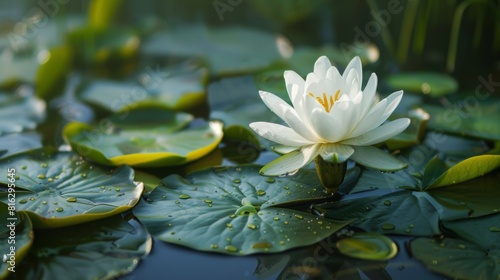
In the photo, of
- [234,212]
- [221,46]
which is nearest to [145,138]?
[234,212]

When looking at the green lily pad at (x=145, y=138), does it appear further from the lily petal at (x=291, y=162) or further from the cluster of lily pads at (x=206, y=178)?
the lily petal at (x=291, y=162)

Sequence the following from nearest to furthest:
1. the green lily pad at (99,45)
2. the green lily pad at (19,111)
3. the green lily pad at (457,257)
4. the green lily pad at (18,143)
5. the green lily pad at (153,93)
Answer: the green lily pad at (457,257) → the green lily pad at (18,143) → the green lily pad at (19,111) → the green lily pad at (153,93) → the green lily pad at (99,45)

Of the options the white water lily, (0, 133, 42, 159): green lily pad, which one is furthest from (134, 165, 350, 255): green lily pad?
(0, 133, 42, 159): green lily pad

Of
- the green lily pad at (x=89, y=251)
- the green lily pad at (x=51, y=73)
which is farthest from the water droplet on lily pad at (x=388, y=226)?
the green lily pad at (x=51, y=73)

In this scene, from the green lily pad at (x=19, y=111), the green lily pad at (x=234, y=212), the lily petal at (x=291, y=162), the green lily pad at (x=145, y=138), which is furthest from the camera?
the green lily pad at (x=19, y=111)

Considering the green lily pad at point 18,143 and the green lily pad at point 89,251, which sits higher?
the green lily pad at point 89,251

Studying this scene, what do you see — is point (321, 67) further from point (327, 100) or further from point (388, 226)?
point (388, 226)
